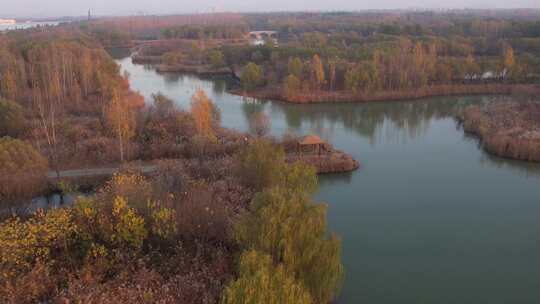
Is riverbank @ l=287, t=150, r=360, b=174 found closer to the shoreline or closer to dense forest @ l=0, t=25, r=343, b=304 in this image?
dense forest @ l=0, t=25, r=343, b=304

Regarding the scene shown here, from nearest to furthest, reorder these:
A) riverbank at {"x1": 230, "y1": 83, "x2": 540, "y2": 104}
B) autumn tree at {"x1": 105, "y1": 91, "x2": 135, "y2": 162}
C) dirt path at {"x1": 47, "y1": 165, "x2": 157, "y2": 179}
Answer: dirt path at {"x1": 47, "y1": 165, "x2": 157, "y2": 179}, autumn tree at {"x1": 105, "y1": 91, "x2": 135, "y2": 162}, riverbank at {"x1": 230, "y1": 83, "x2": 540, "y2": 104}

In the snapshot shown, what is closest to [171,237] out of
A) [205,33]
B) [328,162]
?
[328,162]

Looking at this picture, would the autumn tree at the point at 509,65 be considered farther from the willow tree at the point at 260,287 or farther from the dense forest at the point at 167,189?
the willow tree at the point at 260,287

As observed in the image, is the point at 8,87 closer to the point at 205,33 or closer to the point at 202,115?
the point at 202,115

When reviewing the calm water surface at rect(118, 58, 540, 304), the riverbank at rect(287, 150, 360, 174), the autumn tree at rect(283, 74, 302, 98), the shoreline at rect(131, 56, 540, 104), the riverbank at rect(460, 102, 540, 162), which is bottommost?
the calm water surface at rect(118, 58, 540, 304)

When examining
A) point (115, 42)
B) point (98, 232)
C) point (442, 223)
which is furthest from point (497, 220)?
point (115, 42)

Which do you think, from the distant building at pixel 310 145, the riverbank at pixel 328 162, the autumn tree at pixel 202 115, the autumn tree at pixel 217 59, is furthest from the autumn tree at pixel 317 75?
the autumn tree at pixel 217 59

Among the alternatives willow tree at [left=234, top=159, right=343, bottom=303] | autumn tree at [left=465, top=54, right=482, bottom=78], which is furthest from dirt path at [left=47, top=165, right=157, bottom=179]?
autumn tree at [left=465, top=54, right=482, bottom=78]

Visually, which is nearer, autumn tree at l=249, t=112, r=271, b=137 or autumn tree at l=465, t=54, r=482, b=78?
autumn tree at l=249, t=112, r=271, b=137
